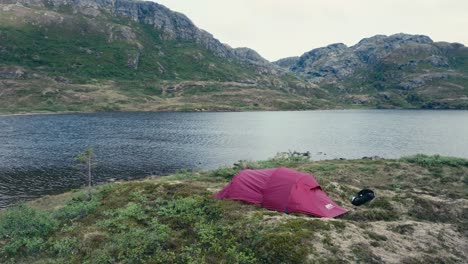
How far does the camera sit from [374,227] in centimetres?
1775

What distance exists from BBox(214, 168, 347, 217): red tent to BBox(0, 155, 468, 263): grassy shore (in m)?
1.10

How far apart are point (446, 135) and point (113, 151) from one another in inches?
4137

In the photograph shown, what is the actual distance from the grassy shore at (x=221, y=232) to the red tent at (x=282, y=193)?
1103 millimetres

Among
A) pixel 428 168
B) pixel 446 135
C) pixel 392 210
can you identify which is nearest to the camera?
pixel 392 210

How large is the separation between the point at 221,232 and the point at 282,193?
20.1 ft

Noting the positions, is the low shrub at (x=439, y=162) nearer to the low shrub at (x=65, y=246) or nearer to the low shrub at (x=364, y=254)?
the low shrub at (x=364, y=254)

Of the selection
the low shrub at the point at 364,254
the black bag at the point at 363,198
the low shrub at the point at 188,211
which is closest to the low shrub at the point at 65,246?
the low shrub at the point at 188,211

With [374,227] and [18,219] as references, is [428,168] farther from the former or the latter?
[18,219]

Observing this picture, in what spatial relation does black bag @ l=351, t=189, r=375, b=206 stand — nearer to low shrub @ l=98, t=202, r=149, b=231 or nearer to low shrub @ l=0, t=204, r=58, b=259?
low shrub @ l=98, t=202, r=149, b=231

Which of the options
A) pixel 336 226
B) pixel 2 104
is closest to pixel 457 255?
pixel 336 226

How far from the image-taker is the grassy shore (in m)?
14.9

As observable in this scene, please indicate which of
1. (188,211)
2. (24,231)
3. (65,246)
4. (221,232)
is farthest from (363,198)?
(24,231)

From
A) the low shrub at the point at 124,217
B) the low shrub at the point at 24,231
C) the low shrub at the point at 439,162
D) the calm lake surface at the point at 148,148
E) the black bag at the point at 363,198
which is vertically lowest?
the calm lake surface at the point at 148,148

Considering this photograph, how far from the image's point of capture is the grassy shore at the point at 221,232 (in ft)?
49.0
